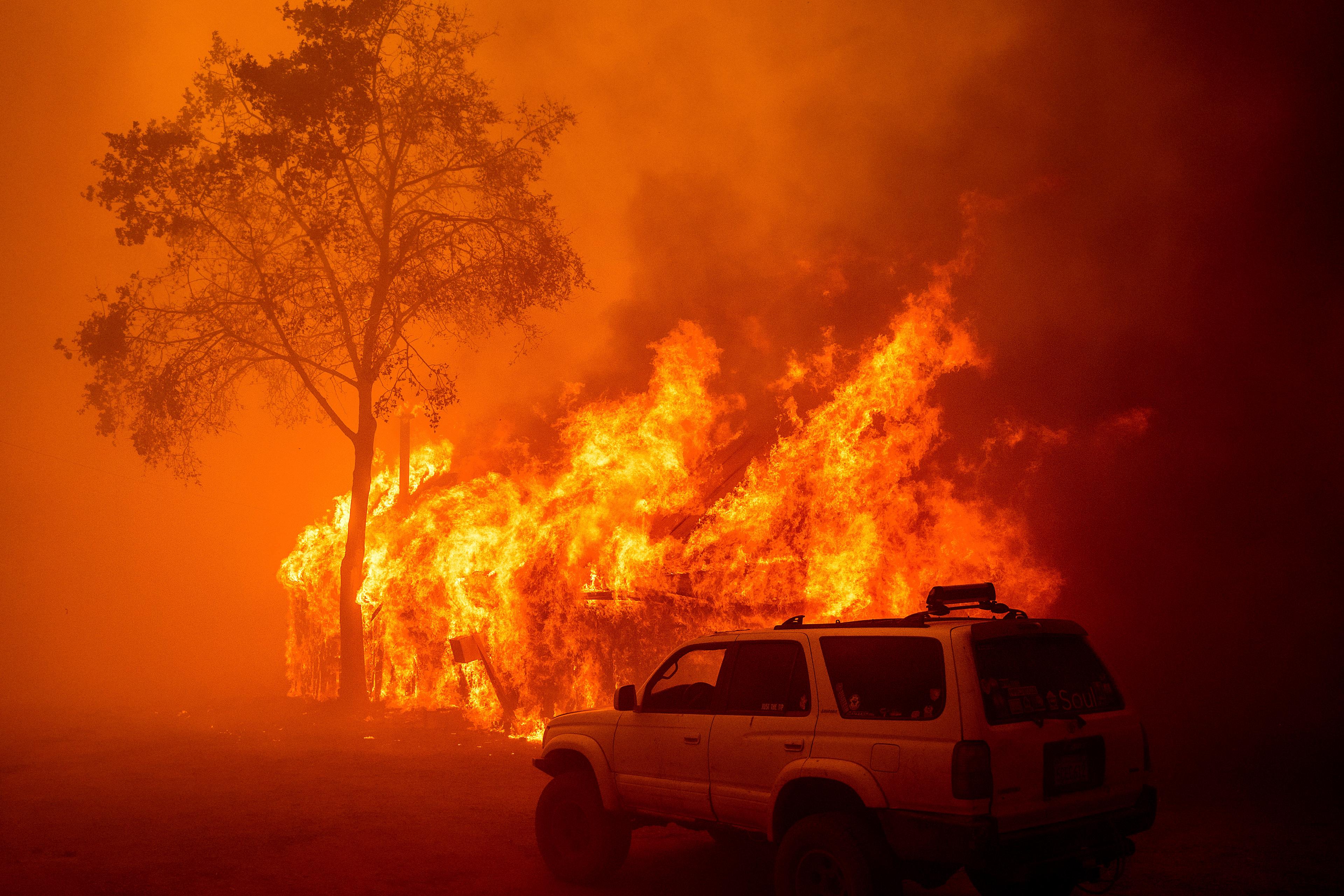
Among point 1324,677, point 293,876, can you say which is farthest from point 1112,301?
point 293,876

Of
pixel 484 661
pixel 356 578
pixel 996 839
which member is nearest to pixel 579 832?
pixel 996 839

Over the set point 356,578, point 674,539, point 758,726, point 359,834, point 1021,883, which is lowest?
point 359,834

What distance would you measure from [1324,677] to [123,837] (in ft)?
43.5

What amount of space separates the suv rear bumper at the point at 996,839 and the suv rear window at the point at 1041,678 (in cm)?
57

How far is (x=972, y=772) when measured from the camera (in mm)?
4801

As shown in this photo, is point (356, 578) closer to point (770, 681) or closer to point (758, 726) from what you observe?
point (770, 681)

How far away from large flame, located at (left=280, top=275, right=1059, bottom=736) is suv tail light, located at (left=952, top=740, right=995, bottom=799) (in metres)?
7.95

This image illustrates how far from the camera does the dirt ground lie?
699cm

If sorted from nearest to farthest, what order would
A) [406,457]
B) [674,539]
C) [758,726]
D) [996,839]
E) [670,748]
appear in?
1. [996,839]
2. [758,726]
3. [670,748]
4. [674,539]
5. [406,457]

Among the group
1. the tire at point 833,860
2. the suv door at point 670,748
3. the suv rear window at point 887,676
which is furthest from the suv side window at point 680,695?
the tire at point 833,860

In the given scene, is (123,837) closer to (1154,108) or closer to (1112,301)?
(1112,301)

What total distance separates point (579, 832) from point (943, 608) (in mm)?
3372

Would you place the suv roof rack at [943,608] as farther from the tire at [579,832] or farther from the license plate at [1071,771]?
the tire at [579,832]

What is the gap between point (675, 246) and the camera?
19.9 m
